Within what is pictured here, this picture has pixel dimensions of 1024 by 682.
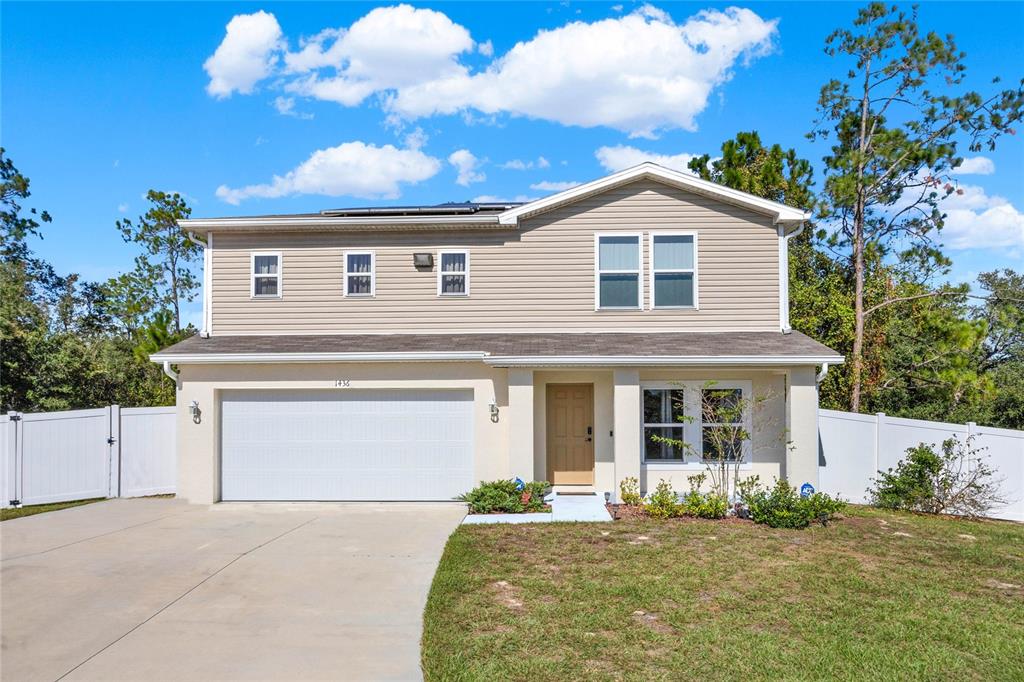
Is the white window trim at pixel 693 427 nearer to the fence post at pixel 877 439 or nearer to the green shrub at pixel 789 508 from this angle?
the green shrub at pixel 789 508

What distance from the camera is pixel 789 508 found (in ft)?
35.2

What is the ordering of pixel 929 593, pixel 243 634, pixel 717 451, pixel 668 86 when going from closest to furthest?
pixel 243 634 < pixel 929 593 < pixel 717 451 < pixel 668 86

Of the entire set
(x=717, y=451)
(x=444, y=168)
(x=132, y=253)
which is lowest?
(x=717, y=451)

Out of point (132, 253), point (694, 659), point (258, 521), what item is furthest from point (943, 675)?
point (132, 253)

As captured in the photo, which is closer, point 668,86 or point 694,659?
point 694,659

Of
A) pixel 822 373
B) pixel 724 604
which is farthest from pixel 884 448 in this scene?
pixel 724 604

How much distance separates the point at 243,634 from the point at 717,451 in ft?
30.3

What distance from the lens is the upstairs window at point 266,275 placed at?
1427cm

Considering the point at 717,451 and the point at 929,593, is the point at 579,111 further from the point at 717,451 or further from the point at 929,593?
the point at 929,593

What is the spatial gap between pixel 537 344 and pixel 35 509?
995 cm

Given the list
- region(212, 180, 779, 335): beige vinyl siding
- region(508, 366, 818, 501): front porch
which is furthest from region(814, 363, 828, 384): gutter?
region(212, 180, 779, 335): beige vinyl siding

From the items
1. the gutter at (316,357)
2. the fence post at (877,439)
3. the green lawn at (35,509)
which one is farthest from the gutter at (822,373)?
the green lawn at (35,509)

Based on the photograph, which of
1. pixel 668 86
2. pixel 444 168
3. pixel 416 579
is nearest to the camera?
pixel 416 579

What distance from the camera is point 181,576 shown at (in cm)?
798
